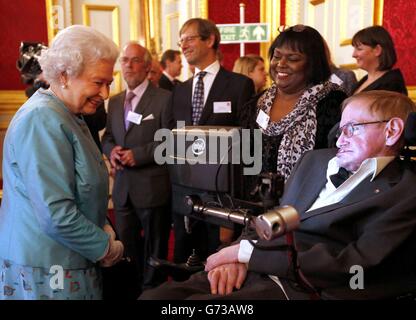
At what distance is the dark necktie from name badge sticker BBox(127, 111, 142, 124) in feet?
5.53

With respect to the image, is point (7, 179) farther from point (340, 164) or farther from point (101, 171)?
point (340, 164)

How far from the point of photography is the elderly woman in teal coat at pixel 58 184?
1393 mm

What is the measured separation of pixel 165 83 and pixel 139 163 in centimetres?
231

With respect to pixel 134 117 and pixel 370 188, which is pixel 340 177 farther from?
pixel 134 117

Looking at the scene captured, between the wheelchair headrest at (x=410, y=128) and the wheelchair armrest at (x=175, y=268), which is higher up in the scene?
the wheelchair headrest at (x=410, y=128)

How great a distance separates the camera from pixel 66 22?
18.5 ft

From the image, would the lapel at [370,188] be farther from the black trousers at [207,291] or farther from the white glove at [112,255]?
the white glove at [112,255]

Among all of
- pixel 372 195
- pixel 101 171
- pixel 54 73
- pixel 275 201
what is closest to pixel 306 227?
pixel 372 195

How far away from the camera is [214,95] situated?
2.72 meters

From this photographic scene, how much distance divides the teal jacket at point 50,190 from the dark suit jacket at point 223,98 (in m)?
1.23

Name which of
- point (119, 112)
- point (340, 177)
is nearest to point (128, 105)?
point (119, 112)
